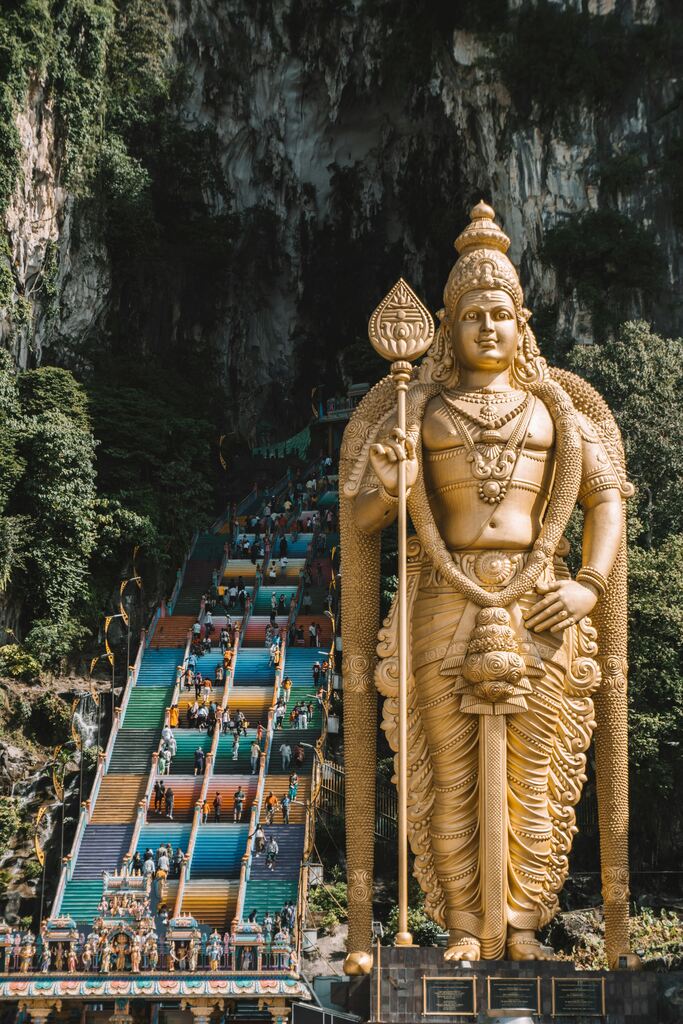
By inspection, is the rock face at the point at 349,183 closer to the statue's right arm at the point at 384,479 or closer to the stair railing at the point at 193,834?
the stair railing at the point at 193,834

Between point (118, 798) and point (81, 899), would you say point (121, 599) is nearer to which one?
point (118, 798)

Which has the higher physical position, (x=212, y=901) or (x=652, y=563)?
(x=652, y=563)

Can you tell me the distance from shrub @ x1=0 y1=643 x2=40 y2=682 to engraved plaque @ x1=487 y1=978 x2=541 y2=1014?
17181 mm

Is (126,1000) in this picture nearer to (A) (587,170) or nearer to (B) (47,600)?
(B) (47,600)

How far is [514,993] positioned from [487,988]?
179mm

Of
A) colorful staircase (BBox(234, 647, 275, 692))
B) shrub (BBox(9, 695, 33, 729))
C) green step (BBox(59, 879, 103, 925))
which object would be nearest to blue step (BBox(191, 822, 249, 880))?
green step (BBox(59, 879, 103, 925))

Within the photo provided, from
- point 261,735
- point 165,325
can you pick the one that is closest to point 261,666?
point 261,735

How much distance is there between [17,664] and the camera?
26547mm

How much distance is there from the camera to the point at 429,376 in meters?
12.6

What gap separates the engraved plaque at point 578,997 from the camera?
1042 cm

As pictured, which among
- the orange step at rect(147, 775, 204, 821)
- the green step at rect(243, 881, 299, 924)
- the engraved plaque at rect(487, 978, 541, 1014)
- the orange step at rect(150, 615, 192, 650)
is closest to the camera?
the engraved plaque at rect(487, 978, 541, 1014)

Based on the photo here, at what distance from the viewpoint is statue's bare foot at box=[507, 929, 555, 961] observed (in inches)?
436

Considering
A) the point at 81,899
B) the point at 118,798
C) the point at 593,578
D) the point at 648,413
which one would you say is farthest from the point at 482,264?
the point at 648,413

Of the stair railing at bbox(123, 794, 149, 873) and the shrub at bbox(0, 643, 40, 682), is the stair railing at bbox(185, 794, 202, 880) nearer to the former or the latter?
the stair railing at bbox(123, 794, 149, 873)
